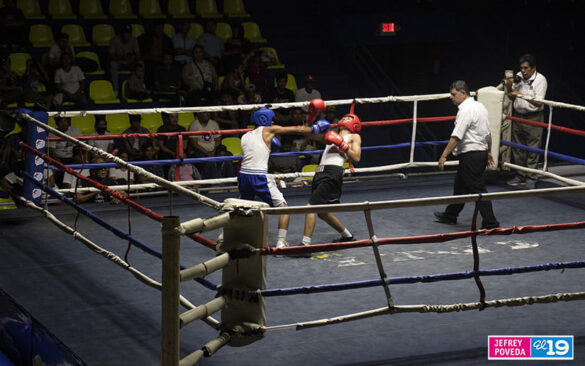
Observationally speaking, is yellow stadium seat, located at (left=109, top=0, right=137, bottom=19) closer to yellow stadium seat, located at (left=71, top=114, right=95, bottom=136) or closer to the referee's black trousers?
yellow stadium seat, located at (left=71, top=114, right=95, bottom=136)

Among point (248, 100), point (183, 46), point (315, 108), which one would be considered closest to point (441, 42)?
point (248, 100)

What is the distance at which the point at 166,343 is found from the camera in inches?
122

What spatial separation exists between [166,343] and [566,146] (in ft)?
34.2

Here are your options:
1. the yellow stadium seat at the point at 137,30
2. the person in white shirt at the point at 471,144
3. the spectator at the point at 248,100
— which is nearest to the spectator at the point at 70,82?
the yellow stadium seat at the point at 137,30

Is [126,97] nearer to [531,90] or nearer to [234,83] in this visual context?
[234,83]

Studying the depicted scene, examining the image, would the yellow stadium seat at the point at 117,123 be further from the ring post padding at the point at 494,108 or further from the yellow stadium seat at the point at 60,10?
the ring post padding at the point at 494,108

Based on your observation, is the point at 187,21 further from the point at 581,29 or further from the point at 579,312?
the point at 579,312

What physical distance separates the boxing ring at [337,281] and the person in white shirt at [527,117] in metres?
0.68

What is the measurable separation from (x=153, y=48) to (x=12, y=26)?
1687 millimetres

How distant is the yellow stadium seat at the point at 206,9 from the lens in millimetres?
11625

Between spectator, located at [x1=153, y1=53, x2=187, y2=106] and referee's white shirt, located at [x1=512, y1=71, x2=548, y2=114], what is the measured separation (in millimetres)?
3972

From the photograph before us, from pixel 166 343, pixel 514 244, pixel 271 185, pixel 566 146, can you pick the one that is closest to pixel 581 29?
pixel 566 146

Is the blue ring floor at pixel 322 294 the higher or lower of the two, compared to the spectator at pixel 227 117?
lower

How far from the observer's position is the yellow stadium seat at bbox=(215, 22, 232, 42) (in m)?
11.5
